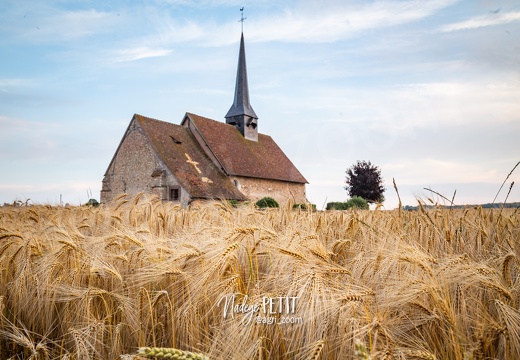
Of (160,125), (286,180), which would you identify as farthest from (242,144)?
(160,125)

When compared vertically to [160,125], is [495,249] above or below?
below

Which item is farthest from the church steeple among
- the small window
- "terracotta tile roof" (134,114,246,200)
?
the small window

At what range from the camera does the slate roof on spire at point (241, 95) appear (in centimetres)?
3538

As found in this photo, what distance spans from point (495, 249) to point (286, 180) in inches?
1233

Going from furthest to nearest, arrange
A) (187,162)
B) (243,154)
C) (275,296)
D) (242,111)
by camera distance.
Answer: (242,111) → (243,154) → (187,162) → (275,296)

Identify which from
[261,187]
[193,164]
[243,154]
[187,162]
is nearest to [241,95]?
[243,154]

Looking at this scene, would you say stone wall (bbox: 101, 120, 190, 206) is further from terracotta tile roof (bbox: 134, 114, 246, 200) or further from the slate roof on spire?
the slate roof on spire

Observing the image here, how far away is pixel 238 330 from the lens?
165 cm

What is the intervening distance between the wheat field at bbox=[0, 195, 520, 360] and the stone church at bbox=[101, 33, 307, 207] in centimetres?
2010

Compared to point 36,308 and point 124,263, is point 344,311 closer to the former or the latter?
point 124,263

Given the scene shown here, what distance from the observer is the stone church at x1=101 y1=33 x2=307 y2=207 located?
944 inches

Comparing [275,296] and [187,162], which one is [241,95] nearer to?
[187,162]

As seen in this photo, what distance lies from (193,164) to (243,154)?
20.5 feet

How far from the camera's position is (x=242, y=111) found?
34.8 metres
